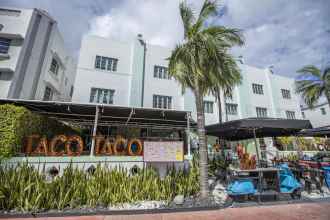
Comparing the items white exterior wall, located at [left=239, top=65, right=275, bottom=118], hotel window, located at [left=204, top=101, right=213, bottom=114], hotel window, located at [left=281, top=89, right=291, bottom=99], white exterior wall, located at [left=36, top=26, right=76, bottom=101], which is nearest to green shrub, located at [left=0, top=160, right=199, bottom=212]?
hotel window, located at [left=204, top=101, right=213, bottom=114]

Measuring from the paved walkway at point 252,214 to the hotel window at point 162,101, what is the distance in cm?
1104

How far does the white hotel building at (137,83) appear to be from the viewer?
14.1m

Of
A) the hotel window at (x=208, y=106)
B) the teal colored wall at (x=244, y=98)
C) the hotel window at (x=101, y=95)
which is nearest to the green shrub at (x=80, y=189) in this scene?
the hotel window at (x=101, y=95)

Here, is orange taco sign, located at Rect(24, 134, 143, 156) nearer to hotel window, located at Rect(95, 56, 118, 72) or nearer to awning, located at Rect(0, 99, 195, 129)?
awning, located at Rect(0, 99, 195, 129)

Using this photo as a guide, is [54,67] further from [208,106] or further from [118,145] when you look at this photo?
[208,106]

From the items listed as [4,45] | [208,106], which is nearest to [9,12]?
[4,45]

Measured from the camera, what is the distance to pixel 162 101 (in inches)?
622

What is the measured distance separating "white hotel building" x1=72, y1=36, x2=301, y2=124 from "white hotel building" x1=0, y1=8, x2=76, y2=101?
4.45 metres

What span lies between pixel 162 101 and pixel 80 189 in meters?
11.2

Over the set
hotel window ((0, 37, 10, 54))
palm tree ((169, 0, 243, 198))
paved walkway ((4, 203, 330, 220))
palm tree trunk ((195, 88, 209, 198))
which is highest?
hotel window ((0, 37, 10, 54))

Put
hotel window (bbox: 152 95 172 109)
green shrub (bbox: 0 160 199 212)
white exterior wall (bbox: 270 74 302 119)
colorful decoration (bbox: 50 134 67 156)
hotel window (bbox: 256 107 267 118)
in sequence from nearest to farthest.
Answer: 1. green shrub (bbox: 0 160 199 212)
2. colorful decoration (bbox: 50 134 67 156)
3. hotel window (bbox: 152 95 172 109)
4. hotel window (bbox: 256 107 267 118)
5. white exterior wall (bbox: 270 74 302 119)

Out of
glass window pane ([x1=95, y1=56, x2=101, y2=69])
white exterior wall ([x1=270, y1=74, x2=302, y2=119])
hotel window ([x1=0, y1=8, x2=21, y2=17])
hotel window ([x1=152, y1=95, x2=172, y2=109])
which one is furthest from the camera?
white exterior wall ([x1=270, y1=74, x2=302, y2=119])

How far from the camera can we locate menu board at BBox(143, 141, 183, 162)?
7.61 m

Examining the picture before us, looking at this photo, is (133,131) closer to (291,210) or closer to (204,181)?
(204,181)
